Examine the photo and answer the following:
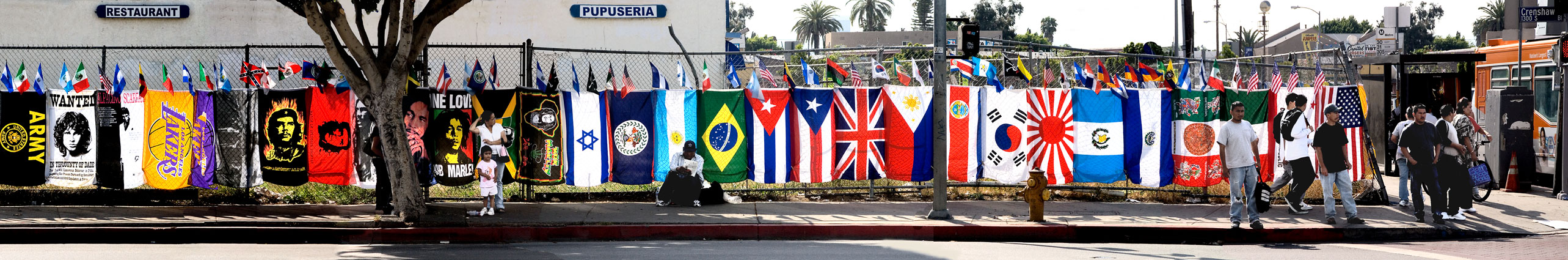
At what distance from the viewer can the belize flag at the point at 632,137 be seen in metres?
12.2

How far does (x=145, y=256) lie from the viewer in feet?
28.6

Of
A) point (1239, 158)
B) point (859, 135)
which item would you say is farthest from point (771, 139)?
point (1239, 158)

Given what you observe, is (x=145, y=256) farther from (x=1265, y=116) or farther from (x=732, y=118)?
(x=1265, y=116)

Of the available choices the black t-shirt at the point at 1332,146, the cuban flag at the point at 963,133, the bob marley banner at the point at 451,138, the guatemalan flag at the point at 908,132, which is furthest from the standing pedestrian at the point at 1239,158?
the bob marley banner at the point at 451,138

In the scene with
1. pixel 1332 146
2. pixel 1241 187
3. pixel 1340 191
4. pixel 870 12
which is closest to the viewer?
pixel 1241 187

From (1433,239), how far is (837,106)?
18.9ft

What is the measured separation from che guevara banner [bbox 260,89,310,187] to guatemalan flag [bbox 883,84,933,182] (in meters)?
6.05

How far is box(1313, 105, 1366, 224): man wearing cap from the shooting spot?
416 inches

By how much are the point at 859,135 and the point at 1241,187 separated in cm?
392

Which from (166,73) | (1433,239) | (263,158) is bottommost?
(1433,239)

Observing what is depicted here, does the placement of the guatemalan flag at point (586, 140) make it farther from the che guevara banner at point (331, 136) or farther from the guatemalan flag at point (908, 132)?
the guatemalan flag at point (908, 132)

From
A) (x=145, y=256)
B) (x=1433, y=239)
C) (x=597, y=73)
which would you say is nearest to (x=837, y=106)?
(x=1433, y=239)

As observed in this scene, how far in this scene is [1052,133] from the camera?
12.5m

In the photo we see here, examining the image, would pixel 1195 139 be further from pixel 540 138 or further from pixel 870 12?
pixel 870 12
